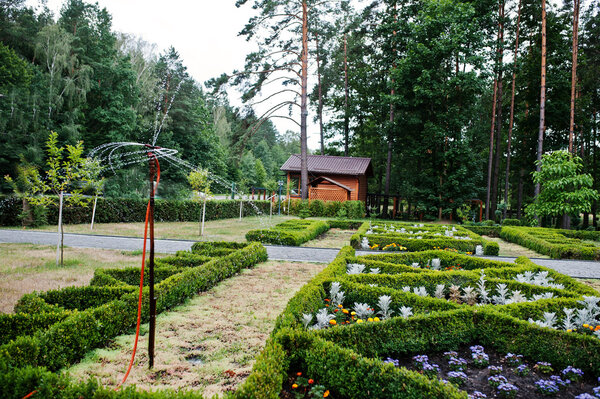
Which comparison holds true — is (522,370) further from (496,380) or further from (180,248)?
(180,248)

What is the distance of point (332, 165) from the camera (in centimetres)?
2753

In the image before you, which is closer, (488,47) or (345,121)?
(488,47)

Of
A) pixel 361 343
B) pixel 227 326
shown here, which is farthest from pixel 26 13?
pixel 361 343

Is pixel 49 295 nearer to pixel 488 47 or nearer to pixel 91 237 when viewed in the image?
pixel 91 237

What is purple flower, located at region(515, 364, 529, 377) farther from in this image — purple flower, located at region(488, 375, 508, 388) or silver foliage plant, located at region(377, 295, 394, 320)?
silver foliage plant, located at region(377, 295, 394, 320)

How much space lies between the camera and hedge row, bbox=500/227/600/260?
10.1m

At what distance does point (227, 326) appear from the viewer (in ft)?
14.2

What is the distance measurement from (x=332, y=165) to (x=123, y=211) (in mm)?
15839

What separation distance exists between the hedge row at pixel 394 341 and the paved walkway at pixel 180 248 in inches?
160

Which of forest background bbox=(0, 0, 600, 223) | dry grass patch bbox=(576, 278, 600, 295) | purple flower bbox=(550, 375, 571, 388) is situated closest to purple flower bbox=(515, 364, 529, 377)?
purple flower bbox=(550, 375, 571, 388)

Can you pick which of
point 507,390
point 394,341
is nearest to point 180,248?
point 394,341

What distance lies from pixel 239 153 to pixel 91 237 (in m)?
10.5

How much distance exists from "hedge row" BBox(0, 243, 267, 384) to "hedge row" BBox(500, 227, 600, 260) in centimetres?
1013

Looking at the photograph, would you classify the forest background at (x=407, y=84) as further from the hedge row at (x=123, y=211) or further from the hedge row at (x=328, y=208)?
the hedge row at (x=328, y=208)
